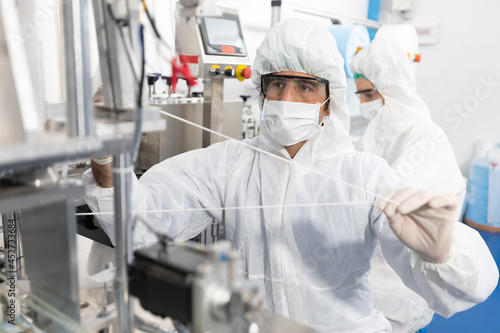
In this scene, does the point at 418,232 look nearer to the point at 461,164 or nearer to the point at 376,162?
the point at 376,162

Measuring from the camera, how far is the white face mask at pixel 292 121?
1246 mm

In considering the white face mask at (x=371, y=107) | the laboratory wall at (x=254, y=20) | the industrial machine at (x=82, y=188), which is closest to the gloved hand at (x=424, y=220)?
the industrial machine at (x=82, y=188)

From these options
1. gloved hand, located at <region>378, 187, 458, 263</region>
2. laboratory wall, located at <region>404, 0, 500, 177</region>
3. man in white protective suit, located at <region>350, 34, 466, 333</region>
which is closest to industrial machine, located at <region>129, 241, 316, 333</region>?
gloved hand, located at <region>378, 187, 458, 263</region>

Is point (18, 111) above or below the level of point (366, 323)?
above

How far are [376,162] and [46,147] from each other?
3.11 feet

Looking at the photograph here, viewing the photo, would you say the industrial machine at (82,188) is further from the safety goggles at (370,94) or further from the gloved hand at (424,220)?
the safety goggles at (370,94)

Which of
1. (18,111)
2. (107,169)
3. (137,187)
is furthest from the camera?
(137,187)

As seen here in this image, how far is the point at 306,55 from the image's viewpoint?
4.00 ft

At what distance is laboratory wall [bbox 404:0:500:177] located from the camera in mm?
3582


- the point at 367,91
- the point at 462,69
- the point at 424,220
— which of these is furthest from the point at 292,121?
the point at 462,69

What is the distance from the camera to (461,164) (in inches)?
154

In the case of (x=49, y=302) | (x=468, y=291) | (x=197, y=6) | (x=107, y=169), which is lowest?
(x=468, y=291)

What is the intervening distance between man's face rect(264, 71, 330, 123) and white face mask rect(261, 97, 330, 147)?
1.1 inches

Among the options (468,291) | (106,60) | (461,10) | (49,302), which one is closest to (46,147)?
(106,60)
